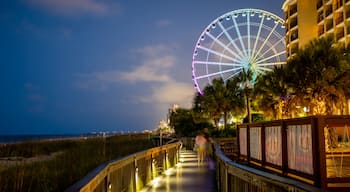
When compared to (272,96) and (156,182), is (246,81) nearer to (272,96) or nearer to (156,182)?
(272,96)

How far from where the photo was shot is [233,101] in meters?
48.2

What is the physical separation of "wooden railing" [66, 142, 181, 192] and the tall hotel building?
41349mm

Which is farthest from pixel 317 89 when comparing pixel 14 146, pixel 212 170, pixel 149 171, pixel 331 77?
pixel 14 146

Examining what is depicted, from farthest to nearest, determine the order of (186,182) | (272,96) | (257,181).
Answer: (272,96)
(186,182)
(257,181)

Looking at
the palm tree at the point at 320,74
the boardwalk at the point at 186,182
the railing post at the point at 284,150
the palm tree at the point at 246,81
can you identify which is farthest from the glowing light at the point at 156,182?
the palm tree at the point at 246,81

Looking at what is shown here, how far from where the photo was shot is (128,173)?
9477mm

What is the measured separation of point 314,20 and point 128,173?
58.9m

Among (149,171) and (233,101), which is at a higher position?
(233,101)

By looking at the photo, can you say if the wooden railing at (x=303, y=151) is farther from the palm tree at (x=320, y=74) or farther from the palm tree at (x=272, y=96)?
the palm tree at (x=272, y=96)

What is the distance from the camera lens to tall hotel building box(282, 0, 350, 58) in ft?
174

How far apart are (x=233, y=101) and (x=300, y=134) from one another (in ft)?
135

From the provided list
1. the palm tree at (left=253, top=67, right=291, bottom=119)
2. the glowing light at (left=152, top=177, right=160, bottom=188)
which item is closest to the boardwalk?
the glowing light at (left=152, top=177, right=160, bottom=188)

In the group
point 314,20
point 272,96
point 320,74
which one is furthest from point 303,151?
point 314,20

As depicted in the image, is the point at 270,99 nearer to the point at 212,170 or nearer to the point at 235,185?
the point at 212,170
